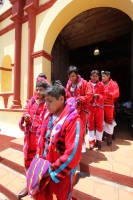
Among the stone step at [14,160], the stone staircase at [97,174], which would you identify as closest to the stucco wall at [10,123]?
the stone step at [14,160]

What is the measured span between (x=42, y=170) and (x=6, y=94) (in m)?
4.48

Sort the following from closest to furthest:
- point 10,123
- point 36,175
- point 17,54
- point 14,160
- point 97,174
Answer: point 36,175, point 97,174, point 14,160, point 10,123, point 17,54

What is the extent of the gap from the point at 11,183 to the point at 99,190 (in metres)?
1.58

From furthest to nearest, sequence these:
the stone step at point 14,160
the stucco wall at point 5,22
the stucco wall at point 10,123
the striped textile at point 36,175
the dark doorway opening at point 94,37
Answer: the stucco wall at point 5,22, the dark doorway opening at point 94,37, the stucco wall at point 10,123, the stone step at point 14,160, the striped textile at point 36,175

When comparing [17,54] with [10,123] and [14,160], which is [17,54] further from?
[14,160]

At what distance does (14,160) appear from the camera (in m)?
2.56

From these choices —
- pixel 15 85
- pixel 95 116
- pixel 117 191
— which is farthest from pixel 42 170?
pixel 15 85

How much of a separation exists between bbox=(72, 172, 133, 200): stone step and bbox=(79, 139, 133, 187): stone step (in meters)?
0.09

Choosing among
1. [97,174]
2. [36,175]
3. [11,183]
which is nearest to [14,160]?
→ [11,183]

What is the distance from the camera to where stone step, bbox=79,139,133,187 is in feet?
6.05

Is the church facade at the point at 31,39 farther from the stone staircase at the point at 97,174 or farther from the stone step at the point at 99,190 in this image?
the stone step at the point at 99,190

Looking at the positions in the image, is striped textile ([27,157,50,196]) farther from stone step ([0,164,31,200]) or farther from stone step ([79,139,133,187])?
stone step ([79,139,133,187])

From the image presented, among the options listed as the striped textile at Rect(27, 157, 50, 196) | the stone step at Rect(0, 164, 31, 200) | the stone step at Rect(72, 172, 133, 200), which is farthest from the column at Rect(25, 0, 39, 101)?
the striped textile at Rect(27, 157, 50, 196)

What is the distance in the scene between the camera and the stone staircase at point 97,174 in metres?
1.70
